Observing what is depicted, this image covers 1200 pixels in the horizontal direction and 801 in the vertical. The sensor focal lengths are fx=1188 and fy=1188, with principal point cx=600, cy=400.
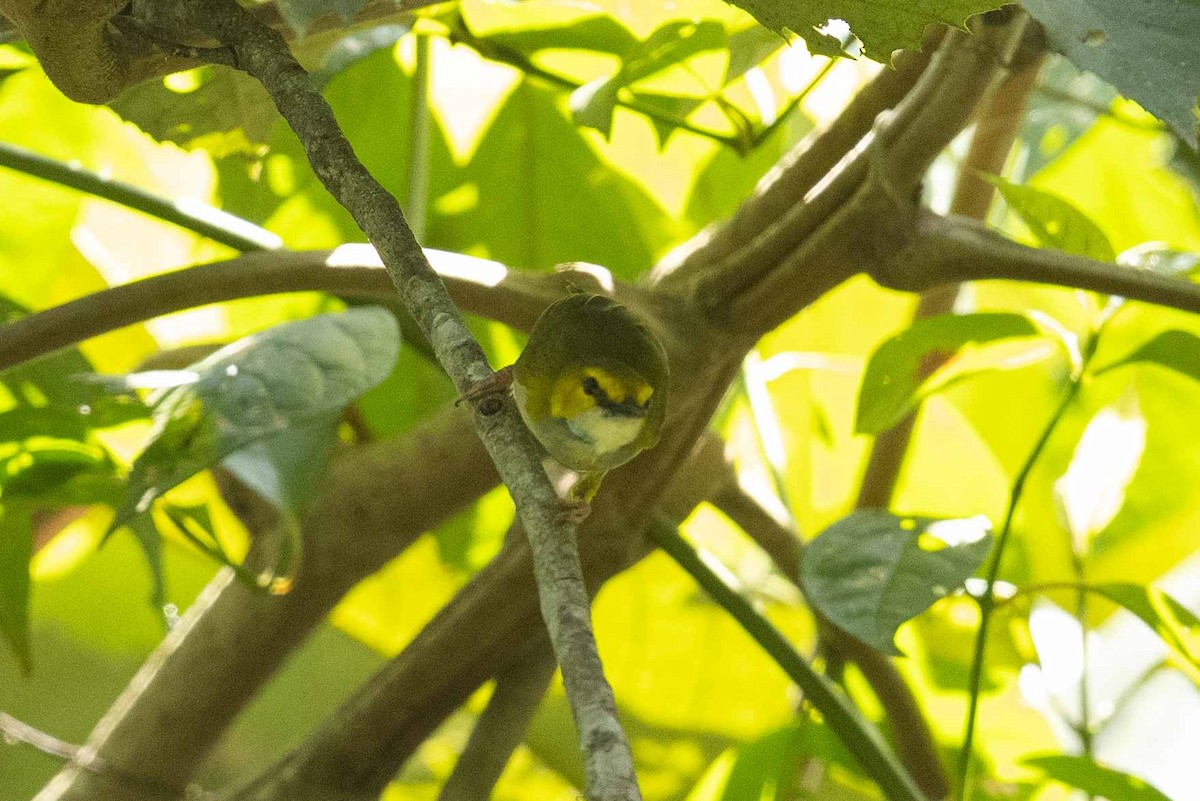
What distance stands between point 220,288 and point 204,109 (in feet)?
0.38

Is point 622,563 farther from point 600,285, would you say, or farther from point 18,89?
point 18,89

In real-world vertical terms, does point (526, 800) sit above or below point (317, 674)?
below

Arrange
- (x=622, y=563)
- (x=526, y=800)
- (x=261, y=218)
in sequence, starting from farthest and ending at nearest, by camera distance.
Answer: (x=526, y=800) < (x=261, y=218) < (x=622, y=563)

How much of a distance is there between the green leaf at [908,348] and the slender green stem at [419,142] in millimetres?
314

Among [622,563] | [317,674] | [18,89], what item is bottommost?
[622,563]

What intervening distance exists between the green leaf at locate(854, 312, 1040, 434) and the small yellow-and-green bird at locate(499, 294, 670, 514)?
116 mm

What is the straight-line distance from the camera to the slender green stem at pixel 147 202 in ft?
2.14

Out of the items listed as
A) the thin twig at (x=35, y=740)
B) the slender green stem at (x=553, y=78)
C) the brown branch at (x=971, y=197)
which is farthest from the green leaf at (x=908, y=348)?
the thin twig at (x=35, y=740)

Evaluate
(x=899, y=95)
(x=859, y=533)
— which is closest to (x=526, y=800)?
(x=859, y=533)

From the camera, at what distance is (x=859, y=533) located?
0.60 metres

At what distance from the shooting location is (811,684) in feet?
2.20

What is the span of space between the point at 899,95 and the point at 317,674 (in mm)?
694

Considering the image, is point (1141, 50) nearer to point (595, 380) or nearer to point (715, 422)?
point (595, 380)

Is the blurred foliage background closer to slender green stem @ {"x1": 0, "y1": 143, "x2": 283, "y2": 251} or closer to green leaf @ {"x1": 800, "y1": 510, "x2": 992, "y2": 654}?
slender green stem @ {"x1": 0, "y1": 143, "x2": 283, "y2": 251}
